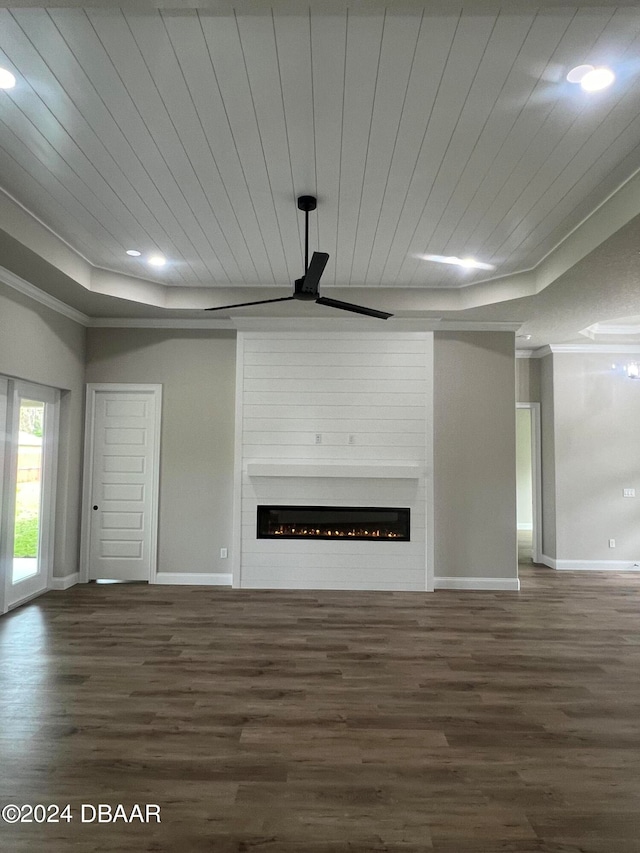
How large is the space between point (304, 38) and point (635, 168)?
1997mm

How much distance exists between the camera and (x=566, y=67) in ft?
7.09

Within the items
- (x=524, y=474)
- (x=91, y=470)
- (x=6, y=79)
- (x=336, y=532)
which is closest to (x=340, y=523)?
(x=336, y=532)

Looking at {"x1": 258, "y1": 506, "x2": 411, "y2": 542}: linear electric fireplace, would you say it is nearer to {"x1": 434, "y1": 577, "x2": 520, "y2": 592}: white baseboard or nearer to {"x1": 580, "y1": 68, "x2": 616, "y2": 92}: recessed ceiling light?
{"x1": 434, "y1": 577, "x2": 520, "y2": 592}: white baseboard

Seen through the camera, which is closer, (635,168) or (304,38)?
(304,38)

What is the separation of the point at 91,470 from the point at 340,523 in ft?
9.11

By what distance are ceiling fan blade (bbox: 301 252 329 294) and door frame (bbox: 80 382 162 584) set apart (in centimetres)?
294

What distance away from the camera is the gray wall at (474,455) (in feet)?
18.1

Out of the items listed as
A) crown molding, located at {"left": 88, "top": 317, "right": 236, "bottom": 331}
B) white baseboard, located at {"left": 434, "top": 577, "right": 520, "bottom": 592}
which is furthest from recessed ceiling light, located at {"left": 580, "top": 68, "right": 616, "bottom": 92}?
white baseboard, located at {"left": 434, "top": 577, "right": 520, "bottom": 592}

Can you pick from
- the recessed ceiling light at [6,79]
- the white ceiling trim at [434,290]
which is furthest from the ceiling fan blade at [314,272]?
the white ceiling trim at [434,290]

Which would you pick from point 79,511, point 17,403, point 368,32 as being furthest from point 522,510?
point 368,32

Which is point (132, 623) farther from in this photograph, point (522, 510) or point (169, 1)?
point (522, 510)

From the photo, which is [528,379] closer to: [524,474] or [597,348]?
[597,348]

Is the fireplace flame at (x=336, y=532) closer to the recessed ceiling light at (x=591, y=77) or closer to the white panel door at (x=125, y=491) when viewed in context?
the white panel door at (x=125, y=491)

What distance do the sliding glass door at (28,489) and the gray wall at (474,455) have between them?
13.2 feet
